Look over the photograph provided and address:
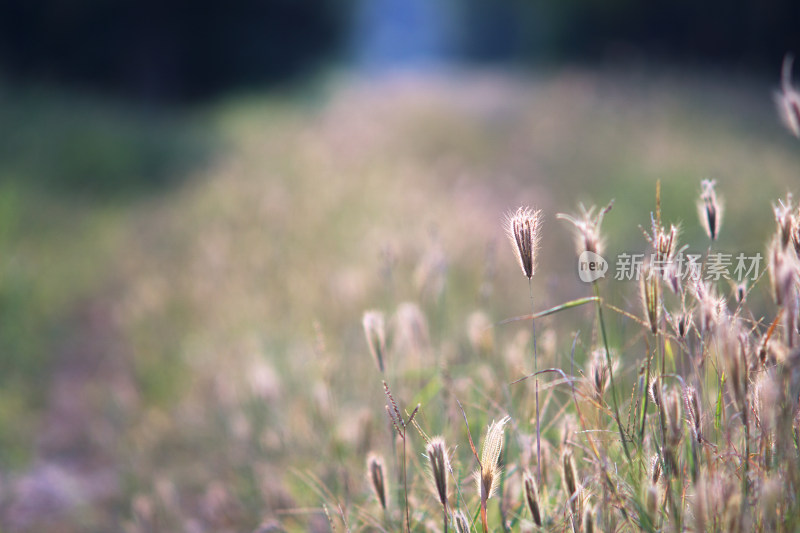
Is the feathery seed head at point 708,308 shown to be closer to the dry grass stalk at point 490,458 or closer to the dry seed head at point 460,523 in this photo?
the dry grass stalk at point 490,458

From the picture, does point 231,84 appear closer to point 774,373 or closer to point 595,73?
point 595,73

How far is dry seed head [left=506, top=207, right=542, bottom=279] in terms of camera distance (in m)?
0.94

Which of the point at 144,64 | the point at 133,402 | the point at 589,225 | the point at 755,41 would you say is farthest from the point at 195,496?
the point at 755,41

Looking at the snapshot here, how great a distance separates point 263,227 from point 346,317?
1.74 m

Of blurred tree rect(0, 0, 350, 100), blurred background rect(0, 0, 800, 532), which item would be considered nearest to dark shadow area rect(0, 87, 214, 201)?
blurred background rect(0, 0, 800, 532)

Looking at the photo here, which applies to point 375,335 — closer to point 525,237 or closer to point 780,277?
point 525,237

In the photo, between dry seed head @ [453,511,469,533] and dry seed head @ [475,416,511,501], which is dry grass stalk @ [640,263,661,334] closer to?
dry seed head @ [475,416,511,501]

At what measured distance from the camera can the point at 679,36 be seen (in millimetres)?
12766

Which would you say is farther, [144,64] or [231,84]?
[231,84]

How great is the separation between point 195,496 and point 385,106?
30.3 ft

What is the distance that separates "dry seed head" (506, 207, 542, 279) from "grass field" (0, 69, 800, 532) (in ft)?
0.70

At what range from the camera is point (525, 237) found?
0.94m

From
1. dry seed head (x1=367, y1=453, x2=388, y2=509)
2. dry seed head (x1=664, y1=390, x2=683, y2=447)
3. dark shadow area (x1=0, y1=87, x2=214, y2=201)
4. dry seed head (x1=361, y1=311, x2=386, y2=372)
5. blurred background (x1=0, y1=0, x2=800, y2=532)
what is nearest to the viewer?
dry seed head (x1=664, y1=390, x2=683, y2=447)

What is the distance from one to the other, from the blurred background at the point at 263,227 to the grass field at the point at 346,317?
20 mm
